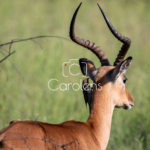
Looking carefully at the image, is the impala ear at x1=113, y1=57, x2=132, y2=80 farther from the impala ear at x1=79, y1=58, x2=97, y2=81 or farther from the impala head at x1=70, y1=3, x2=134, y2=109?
the impala ear at x1=79, y1=58, x2=97, y2=81

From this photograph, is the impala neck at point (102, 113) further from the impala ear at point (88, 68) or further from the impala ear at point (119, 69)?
the impala ear at point (88, 68)

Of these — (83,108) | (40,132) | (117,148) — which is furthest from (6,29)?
(40,132)

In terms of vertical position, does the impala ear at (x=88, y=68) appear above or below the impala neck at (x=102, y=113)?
above

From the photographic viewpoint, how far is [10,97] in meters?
6.27

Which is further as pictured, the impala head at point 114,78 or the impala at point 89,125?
the impala head at point 114,78

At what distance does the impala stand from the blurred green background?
1.20ft

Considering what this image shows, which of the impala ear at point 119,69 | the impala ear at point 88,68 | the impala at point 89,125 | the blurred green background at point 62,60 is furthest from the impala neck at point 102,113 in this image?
the blurred green background at point 62,60

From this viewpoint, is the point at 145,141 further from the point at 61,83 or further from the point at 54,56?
the point at 54,56

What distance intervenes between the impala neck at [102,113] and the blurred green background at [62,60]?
87 cm

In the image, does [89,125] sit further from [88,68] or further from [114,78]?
[88,68]

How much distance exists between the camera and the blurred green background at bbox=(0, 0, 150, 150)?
592 centimetres

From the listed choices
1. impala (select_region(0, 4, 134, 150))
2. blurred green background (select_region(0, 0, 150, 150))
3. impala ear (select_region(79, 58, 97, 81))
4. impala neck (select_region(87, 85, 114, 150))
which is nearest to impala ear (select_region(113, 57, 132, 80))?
impala (select_region(0, 4, 134, 150))

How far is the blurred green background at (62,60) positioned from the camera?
19.4ft

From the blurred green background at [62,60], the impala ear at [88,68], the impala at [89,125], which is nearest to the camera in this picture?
the impala at [89,125]
